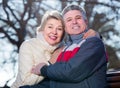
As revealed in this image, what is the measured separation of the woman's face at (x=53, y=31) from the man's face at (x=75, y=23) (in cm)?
19

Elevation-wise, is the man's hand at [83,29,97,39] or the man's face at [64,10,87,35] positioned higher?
the man's face at [64,10,87,35]

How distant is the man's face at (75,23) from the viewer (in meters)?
2.56

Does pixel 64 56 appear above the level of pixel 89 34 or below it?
below

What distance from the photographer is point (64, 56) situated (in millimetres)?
2477

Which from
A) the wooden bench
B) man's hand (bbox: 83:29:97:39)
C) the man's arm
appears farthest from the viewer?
the wooden bench

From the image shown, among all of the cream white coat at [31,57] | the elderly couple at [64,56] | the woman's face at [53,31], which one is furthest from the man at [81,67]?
the woman's face at [53,31]

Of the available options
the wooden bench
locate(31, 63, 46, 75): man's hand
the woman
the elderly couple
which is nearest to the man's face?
the elderly couple

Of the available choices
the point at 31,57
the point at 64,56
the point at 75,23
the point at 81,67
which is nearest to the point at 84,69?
the point at 81,67

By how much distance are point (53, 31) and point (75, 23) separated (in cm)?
29

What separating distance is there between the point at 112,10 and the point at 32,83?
14.3 feet

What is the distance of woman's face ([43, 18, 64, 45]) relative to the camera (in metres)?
2.81

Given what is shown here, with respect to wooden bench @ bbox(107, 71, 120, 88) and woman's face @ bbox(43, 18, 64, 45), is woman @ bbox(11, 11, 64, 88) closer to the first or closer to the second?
woman's face @ bbox(43, 18, 64, 45)

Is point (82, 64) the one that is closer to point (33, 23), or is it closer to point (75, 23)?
point (75, 23)

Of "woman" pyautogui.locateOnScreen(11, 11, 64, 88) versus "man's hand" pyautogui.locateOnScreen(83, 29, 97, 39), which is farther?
"woman" pyautogui.locateOnScreen(11, 11, 64, 88)
